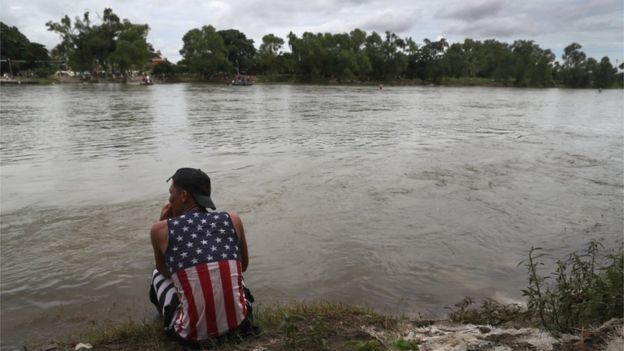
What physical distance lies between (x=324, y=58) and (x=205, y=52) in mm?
32563

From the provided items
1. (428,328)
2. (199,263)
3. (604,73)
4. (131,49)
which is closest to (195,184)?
(199,263)

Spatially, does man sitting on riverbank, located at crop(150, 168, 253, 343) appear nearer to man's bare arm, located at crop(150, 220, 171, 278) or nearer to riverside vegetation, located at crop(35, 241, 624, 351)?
man's bare arm, located at crop(150, 220, 171, 278)

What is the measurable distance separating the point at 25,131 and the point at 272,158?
525 inches

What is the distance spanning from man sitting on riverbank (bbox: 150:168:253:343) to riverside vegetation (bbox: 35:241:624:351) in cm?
20

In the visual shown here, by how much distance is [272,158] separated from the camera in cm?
1534

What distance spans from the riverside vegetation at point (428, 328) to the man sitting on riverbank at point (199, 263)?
0.20m

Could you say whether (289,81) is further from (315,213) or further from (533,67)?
(315,213)

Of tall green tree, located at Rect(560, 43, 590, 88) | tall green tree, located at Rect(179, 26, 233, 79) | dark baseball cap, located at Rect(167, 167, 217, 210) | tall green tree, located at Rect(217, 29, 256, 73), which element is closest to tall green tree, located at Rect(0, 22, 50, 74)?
tall green tree, located at Rect(179, 26, 233, 79)

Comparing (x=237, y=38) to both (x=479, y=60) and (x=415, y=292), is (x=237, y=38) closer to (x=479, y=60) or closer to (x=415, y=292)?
(x=479, y=60)

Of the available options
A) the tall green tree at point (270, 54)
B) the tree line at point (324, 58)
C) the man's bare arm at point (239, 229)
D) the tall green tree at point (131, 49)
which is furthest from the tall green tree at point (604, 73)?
the man's bare arm at point (239, 229)

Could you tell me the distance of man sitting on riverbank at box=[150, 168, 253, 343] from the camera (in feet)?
12.1

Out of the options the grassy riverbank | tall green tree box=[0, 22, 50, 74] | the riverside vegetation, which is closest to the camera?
the grassy riverbank

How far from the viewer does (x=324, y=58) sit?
425 feet

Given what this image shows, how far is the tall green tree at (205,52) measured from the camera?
128 m
